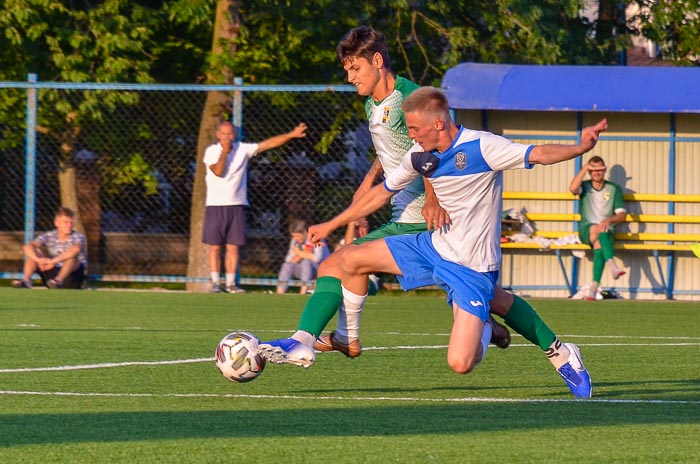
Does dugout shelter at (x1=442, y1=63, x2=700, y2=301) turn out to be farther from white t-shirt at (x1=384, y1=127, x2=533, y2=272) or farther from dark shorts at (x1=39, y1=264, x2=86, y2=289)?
white t-shirt at (x1=384, y1=127, x2=533, y2=272)

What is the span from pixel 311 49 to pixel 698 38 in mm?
5688

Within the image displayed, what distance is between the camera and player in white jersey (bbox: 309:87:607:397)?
22.6 feet

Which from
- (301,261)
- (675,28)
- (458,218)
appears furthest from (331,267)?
(675,28)

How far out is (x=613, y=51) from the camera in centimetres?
2175

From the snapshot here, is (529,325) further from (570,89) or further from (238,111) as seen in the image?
(238,111)

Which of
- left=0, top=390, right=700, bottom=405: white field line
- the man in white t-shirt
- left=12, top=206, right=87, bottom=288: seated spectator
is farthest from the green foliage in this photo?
left=0, top=390, right=700, bottom=405: white field line

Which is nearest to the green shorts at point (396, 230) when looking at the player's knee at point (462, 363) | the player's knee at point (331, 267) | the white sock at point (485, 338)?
the player's knee at point (331, 267)

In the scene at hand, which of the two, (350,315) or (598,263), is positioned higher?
(598,263)

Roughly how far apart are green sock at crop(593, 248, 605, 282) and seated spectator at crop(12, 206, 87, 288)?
232 inches

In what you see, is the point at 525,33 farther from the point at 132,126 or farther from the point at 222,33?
the point at 132,126

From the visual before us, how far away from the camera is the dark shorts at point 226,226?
52.9ft

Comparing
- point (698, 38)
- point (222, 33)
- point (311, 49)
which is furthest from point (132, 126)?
point (698, 38)

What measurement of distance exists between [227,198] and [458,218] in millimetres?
9216

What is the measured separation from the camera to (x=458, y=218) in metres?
7.11
